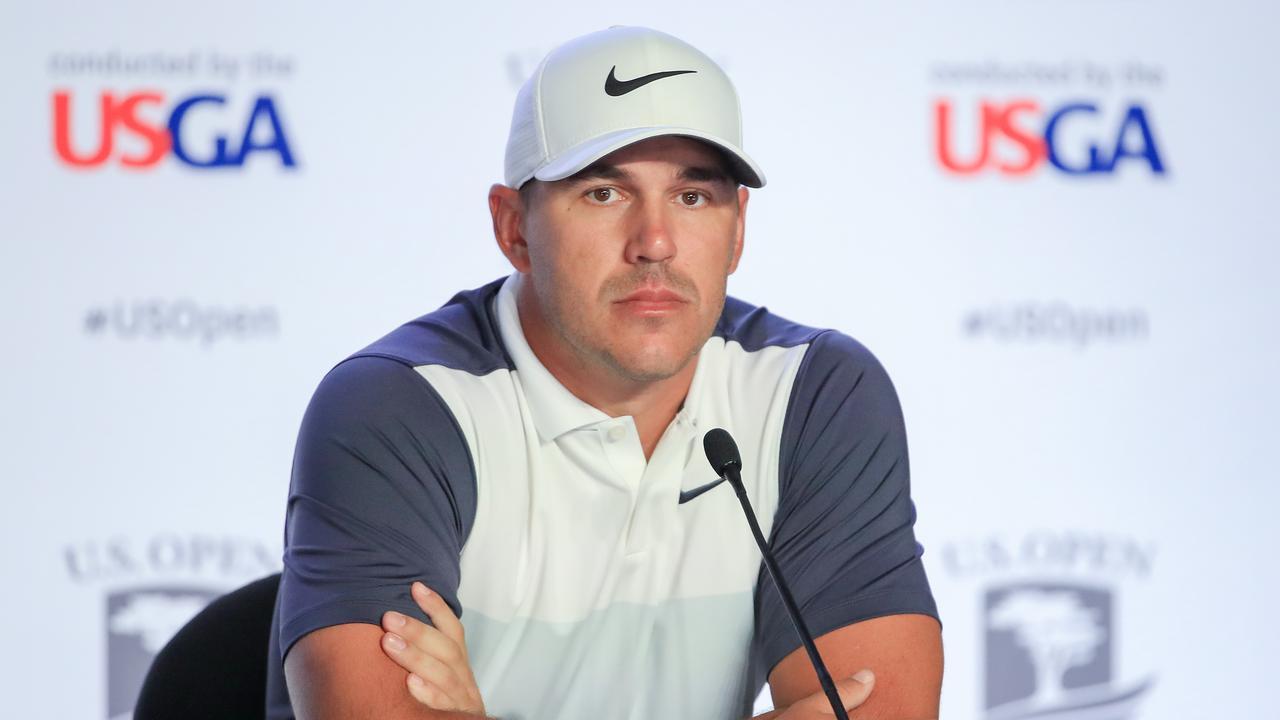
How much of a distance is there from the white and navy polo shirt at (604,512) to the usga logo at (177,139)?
1.55 metres

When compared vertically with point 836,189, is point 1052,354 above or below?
below

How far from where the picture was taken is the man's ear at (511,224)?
1.69 meters

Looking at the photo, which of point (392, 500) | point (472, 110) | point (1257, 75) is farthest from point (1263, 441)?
point (392, 500)

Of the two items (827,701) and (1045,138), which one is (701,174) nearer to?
(827,701)

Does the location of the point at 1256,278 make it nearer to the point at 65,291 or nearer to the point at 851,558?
the point at 851,558

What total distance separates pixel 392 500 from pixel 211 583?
1.83 m

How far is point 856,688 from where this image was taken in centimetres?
145

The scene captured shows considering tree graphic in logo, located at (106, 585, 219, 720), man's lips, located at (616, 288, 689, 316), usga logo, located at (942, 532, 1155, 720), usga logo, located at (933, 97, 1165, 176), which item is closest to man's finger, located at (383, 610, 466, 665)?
man's lips, located at (616, 288, 689, 316)

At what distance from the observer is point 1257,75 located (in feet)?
10.4

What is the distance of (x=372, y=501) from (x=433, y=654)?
0.18 m

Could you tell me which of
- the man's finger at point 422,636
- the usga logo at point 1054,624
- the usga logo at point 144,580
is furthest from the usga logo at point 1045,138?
the man's finger at point 422,636

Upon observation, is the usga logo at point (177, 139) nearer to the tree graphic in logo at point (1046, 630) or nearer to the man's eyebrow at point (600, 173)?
the man's eyebrow at point (600, 173)

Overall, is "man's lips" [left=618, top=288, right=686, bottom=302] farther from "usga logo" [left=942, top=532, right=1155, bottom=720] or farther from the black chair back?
"usga logo" [left=942, top=532, right=1155, bottom=720]

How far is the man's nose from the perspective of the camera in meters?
1.52
